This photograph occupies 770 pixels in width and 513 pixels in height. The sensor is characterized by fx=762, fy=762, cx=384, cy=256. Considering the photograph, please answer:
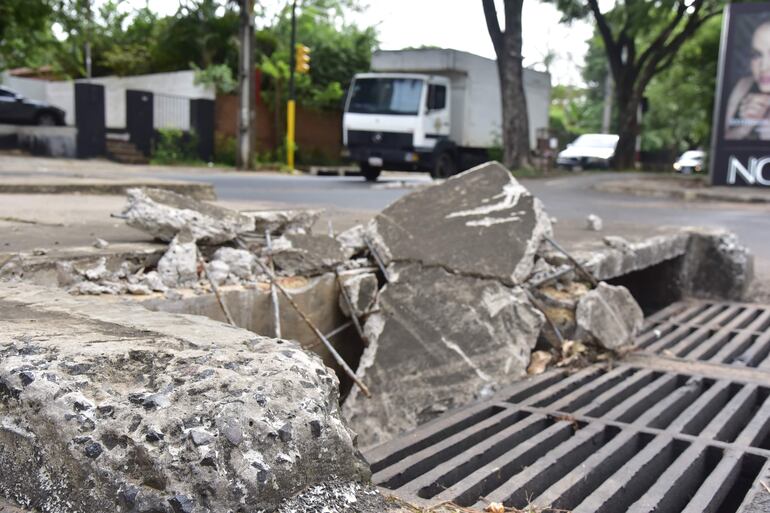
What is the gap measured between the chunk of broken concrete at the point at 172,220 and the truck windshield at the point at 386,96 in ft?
43.1

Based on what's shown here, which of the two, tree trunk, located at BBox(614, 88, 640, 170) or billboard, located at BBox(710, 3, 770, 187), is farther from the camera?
tree trunk, located at BBox(614, 88, 640, 170)

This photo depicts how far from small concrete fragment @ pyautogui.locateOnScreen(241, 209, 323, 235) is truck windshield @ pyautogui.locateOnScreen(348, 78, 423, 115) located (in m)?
12.6

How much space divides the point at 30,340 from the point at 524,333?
2.40m

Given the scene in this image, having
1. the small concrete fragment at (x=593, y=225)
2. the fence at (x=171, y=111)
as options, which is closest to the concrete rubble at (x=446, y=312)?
the small concrete fragment at (x=593, y=225)

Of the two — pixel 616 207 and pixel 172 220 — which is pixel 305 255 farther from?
pixel 616 207

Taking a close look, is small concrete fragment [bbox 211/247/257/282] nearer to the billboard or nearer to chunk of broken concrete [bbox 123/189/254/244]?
chunk of broken concrete [bbox 123/189/254/244]

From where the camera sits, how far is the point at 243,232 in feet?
12.0

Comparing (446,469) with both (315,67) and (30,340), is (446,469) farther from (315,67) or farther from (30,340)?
(315,67)

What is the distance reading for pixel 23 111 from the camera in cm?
2206

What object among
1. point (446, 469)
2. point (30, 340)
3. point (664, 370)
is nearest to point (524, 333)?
point (664, 370)

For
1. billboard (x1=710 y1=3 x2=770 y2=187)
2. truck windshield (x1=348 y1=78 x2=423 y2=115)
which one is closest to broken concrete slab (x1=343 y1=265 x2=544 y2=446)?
billboard (x1=710 y1=3 x2=770 y2=187)

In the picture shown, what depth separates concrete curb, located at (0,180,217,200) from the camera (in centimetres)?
691

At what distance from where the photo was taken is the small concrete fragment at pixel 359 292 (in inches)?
141

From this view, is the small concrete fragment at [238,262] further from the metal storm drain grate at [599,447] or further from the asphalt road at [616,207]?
the asphalt road at [616,207]
